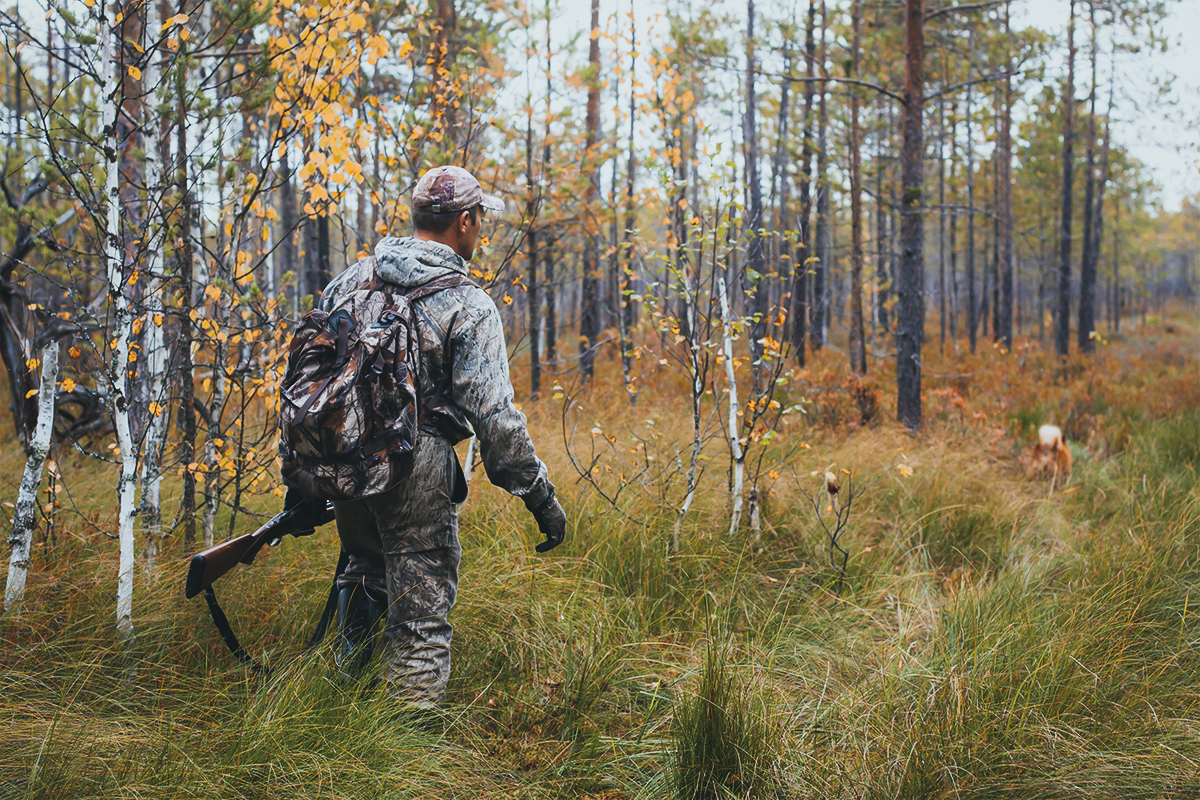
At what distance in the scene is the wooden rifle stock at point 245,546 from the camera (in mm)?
2172

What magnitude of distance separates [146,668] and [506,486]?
154cm

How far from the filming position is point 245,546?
2373 mm

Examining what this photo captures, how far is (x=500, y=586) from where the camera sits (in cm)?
326

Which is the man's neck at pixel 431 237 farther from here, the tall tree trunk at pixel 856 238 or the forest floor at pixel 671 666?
the tall tree trunk at pixel 856 238

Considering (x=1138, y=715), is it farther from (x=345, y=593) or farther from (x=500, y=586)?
(x=345, y=593)

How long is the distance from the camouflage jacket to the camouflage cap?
0.15 metres

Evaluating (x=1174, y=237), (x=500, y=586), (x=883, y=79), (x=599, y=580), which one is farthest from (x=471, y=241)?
(x=1174, y=237)

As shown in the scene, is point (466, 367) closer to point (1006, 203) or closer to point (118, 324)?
point (118, 324)

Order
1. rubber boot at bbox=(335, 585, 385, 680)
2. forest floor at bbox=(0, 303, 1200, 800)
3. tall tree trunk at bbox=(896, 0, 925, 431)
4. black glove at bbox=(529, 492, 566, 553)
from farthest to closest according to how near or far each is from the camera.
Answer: tall tree trunk at bbox=(896, 0, 925, 431), rubber boot at bbox=(335, 585, 385, 680), black glove at bbox=(529, 492, 566, 553), forest floor at bbox=(0, 303, 1200, 800)

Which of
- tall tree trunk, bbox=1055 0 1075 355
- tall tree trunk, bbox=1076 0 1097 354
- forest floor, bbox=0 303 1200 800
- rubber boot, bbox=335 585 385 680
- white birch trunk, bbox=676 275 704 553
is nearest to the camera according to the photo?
forest floor, bbox=0 303 1200 800

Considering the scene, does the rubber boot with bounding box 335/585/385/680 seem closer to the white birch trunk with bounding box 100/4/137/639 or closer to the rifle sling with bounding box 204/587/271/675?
the rifle sling with bounding box 204/587/271/675

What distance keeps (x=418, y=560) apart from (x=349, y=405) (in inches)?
24.7

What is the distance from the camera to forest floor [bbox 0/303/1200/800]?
208 cm

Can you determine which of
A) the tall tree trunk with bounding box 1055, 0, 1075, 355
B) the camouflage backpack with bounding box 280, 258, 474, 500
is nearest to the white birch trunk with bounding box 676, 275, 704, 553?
the camouflage backpack with bounding box 280, 258, 474, 500
